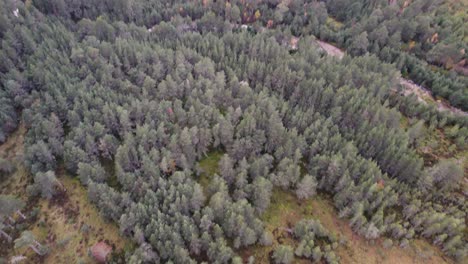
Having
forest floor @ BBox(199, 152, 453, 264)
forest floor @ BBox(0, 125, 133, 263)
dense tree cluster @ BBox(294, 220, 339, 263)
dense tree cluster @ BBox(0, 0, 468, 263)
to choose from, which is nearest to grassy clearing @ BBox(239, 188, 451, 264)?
forest floor @ BBox(199, 152, 453, 264)

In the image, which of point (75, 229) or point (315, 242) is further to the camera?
point (315, 242)

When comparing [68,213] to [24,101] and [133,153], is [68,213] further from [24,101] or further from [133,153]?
[24,101]

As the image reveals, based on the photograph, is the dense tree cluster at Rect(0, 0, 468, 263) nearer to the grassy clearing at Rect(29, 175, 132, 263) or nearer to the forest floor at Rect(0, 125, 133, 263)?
the forest floor at Rect(0, 125, 133, 263)

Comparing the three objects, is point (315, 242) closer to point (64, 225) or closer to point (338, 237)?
point (338, 237)

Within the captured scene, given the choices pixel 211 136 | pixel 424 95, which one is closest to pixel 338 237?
pixel 211 136

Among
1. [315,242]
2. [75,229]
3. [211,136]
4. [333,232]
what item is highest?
[211,136]

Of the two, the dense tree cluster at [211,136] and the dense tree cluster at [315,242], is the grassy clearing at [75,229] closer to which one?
the dense tree cluster at [211,136]

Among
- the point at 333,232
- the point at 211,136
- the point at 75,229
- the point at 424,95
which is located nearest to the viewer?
the point at 75,229

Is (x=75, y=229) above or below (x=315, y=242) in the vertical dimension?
below

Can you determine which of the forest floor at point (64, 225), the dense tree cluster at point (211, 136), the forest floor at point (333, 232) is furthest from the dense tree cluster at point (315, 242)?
the forest floor at point (64, 225)
